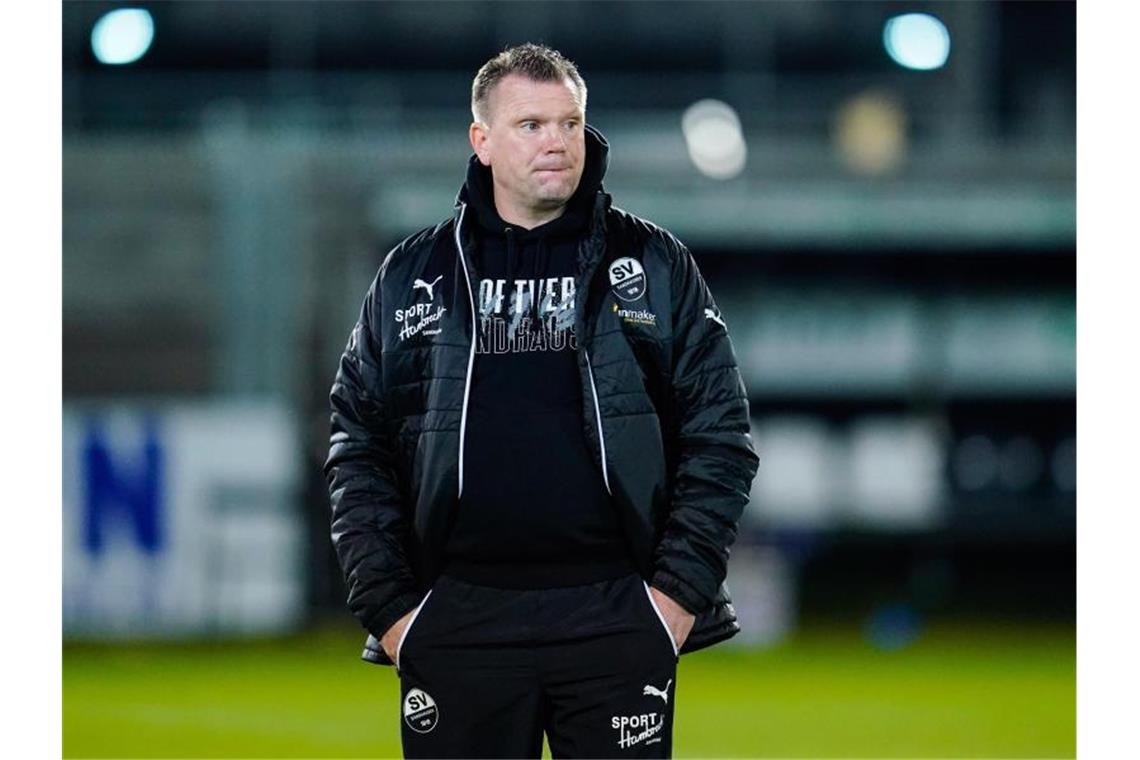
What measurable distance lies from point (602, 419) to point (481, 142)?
0.53 meters

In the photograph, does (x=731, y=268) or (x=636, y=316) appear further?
(x=731, y=268)

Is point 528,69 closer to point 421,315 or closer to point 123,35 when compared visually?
point 421,315

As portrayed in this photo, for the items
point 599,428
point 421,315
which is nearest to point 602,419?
point 599,428

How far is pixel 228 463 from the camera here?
34.7 feet

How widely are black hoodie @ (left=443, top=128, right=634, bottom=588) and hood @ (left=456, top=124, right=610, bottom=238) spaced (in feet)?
0.27

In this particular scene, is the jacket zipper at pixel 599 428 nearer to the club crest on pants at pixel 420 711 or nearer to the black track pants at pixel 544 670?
the black track pants at pixel 544 670

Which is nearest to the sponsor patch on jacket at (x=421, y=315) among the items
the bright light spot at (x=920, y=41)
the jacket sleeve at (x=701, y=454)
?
the jacket sleeve at (x=701, y=454)

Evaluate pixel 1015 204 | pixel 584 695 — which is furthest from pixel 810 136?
pixel 584 695

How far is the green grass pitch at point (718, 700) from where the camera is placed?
7.96m

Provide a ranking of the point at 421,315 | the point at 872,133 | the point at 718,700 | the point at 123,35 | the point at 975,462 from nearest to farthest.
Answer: the point at 421,315 → the point at 123,35 → the point at 718,700 → the point at 872,133 → the point at 975,462

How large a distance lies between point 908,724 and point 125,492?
442 cm

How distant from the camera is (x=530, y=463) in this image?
9.89 ft

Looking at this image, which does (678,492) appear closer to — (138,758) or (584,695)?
(584,695)

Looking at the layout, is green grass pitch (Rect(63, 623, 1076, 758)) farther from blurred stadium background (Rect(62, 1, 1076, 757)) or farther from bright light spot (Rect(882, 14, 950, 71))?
bright light spot (Rect(882, 14, 950, 71))
